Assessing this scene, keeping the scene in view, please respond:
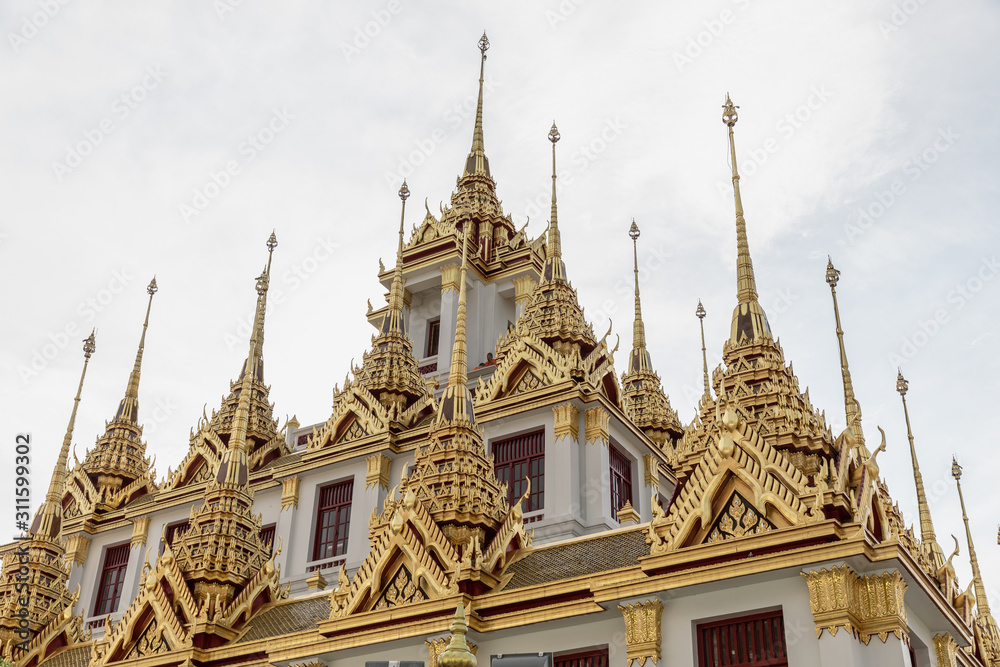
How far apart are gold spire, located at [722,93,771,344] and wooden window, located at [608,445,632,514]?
23.2ft

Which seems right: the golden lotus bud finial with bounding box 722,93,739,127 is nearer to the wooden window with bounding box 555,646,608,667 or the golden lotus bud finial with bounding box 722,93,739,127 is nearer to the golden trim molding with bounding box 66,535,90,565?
the wooden window with bounding box 555,646,608,667

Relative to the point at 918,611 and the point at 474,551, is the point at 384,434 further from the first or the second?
the point at 918,611

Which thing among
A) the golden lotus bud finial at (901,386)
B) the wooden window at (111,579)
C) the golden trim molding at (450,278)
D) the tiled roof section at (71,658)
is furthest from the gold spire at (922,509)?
the wooden window at (111,579)

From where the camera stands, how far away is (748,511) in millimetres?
15570

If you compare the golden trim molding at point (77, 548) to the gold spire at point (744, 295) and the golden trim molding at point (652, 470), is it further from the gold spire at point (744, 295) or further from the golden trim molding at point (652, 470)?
the gold spire at point (744, 295)

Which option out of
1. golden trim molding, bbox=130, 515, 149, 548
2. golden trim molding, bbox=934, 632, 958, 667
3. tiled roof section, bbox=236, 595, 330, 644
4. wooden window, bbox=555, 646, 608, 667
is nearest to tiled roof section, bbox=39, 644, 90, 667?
tiled roof section, bbox=236, 595, 330, 644

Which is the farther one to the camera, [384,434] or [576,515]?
[384,434]

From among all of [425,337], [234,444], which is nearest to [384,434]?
[234,444]

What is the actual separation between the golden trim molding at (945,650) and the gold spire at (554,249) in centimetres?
1456

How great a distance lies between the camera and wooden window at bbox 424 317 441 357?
117 ft

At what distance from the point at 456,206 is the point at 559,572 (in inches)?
882

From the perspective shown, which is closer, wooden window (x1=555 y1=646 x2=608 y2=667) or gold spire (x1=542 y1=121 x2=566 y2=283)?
wooden window (x1=555 y1=646 x2=608 y2=667)

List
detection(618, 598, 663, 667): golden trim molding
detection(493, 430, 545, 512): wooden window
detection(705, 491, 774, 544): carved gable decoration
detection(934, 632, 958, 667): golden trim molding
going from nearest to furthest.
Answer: detection(705, 491, 774, 544): carved gable decoration, detection(618, 598, 663, 667): golden trim molding, detection(934, 632, 958, 667): golden trim molding, detection(493, 430, 545, 512): wooden window

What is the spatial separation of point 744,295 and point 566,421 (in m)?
6.48
